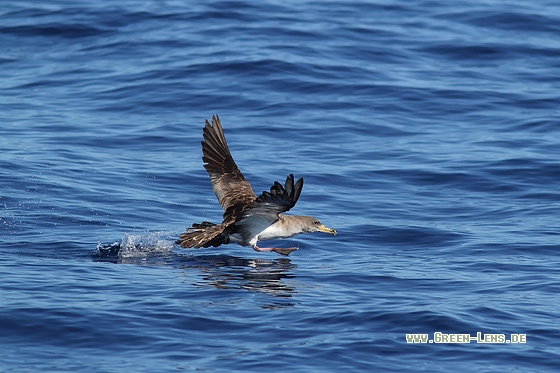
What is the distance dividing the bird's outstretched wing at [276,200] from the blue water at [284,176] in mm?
695

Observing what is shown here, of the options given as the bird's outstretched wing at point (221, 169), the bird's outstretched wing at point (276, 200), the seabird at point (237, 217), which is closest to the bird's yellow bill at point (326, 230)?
the seabird at point (237, 217)

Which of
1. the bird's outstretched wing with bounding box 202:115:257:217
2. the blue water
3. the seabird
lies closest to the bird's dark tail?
the seabird

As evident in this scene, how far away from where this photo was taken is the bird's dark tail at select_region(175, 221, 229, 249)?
1005 centimetres

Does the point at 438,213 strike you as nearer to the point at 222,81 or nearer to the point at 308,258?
the point at 308,258

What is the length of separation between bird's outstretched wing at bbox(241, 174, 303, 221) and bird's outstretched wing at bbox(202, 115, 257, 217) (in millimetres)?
753

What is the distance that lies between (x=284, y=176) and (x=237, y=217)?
409 centimetres

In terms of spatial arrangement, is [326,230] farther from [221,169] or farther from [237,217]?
[221,169]

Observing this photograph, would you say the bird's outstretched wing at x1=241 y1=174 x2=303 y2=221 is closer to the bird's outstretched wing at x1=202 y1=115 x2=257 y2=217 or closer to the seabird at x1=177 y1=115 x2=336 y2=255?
the seabird at x1=177 y1=115 x2=336 y2=255

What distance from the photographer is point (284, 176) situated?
1420 centimetres

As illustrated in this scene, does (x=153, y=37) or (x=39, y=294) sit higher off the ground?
(x=153, y=37)

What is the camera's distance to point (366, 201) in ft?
43.7

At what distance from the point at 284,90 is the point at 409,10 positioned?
22.3 ft

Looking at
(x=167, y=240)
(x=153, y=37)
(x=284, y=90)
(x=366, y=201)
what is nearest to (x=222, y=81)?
(x=284, y=90)

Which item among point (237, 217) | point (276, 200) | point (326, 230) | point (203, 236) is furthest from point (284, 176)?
point (276, 200)
